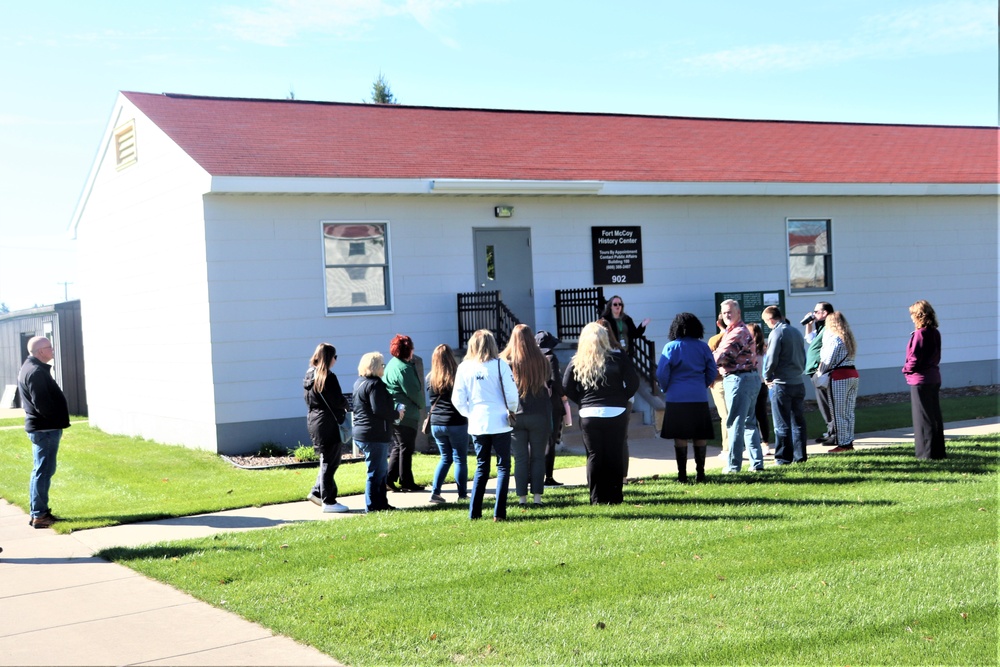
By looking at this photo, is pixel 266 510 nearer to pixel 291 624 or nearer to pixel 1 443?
pixel 291 624

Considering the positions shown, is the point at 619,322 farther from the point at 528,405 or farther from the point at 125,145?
the point at 125,145

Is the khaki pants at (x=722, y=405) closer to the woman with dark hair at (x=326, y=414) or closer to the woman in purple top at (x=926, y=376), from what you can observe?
the woman in purple top at (x=926, y=376)

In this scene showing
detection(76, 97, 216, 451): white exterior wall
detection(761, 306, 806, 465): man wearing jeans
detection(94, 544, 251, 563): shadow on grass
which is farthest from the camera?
detection(76, 97, 216, 451): white exterior wall

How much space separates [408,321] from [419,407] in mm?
5232

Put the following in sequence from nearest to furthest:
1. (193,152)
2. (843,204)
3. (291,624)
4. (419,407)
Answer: (291,624), (419,407), (193,152), (843,204)

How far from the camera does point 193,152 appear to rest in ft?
52.9

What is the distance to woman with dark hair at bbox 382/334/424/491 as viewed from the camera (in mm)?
11609

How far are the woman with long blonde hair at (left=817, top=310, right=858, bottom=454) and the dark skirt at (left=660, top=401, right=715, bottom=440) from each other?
289cm

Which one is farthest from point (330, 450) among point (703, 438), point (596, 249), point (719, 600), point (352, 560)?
point (596, 249)

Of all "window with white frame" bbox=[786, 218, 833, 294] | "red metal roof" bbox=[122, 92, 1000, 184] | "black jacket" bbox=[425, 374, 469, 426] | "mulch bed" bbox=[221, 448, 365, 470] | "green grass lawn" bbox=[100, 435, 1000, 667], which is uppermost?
"red metal roof" bbox=[122, 92, 1000, 184]

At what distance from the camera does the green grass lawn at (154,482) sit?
11.4 meters

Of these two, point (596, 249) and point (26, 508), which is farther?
point (596, 249)

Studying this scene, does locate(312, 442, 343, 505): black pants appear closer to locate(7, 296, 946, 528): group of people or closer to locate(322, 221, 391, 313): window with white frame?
locate(7, 296, 946, 528): group of people

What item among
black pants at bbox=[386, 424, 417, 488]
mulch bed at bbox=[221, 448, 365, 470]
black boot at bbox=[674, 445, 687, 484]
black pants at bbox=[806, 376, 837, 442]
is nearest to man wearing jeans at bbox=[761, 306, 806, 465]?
black pants at bbox=[806, 376, 837, 442]
